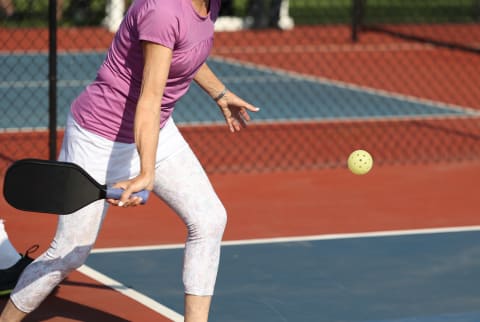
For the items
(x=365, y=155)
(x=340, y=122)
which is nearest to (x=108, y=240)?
(x=365, y=155)

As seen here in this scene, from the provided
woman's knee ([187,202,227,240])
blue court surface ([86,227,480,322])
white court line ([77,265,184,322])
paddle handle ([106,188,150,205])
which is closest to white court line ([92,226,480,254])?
blue court surface ([86,227,480,322])

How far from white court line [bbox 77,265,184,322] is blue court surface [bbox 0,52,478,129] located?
16.1ft

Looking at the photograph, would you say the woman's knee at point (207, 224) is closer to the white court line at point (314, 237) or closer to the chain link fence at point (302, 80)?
the white court line at point (314, 237)

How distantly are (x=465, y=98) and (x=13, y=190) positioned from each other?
9699mm

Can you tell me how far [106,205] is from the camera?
201 inches

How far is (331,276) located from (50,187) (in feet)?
8.27

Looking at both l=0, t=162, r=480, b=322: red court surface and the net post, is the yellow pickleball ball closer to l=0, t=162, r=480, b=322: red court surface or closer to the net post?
l=0, t=162, r=480, b=322: red court surface

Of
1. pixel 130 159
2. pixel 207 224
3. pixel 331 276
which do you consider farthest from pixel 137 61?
pixel 331 276

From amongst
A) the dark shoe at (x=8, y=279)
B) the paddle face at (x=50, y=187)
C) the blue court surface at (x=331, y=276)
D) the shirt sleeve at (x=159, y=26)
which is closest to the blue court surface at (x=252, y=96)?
the blue court surface at (x=331, y=276)

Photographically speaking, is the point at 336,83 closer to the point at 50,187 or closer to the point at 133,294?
the point at 133,294

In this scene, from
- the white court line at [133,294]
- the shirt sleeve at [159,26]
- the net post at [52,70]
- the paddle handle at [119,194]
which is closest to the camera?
the paddle handle at [119,194]

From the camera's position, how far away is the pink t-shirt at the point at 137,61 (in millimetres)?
4605

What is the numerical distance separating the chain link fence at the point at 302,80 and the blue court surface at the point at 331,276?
2.45m

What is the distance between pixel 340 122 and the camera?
11969 mm
